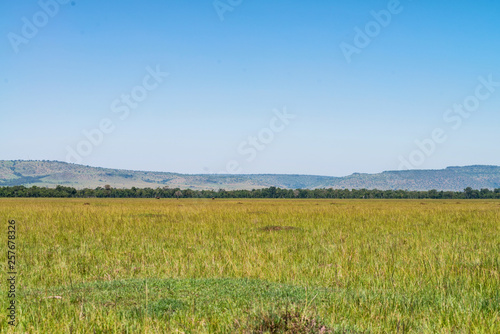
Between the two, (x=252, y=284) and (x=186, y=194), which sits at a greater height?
(x=252, y=284)

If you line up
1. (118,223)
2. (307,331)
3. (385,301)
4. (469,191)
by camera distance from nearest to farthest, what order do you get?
(307,331) < (385,301) < (118,223) < (469,191)

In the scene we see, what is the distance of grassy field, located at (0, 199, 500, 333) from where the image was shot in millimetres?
5344

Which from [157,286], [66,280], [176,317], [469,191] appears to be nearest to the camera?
[176,317]

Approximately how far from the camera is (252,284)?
7211mm

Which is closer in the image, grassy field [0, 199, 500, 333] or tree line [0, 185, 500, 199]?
grassy field [0, 199, 500, 333]

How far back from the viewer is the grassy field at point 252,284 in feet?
17.5

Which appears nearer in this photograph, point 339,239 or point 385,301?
point 385,301

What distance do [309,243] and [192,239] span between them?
13.5 ft

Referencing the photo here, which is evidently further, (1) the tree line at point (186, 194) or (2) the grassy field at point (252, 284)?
(1) the tree line at point (186, 194)

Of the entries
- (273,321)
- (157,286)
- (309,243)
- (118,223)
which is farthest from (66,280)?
(118,223)

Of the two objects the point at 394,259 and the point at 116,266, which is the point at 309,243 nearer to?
the point at 394,259

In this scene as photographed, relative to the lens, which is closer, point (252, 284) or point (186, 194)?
point (252, 284)

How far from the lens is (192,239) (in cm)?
1501

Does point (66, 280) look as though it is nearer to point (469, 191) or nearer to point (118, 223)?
point (118, 223)
